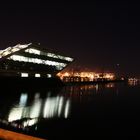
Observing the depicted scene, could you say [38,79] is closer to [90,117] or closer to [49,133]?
[90,117]

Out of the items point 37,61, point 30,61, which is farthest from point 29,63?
point 37,61

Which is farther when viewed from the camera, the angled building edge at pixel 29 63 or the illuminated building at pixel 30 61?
the illuminated building at pixel 30 61

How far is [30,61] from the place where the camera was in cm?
7206

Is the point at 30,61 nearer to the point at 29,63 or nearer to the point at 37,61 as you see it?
the point at 29,63

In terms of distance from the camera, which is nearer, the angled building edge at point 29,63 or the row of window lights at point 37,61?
the angled building edge at point 29,63

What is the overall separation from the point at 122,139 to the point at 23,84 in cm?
4573

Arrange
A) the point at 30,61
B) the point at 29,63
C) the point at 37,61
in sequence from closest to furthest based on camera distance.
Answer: the point at 29,63, the point at 30,61, the point at 37,61

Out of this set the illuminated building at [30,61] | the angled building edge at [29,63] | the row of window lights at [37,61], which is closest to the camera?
the angled building edge at [29,63]

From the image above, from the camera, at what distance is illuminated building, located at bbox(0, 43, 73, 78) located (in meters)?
63.3

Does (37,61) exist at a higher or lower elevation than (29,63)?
→ higher

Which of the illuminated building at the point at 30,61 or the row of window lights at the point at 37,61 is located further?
the row of window lights at the point at 37,61

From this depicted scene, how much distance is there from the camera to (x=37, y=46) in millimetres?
72062

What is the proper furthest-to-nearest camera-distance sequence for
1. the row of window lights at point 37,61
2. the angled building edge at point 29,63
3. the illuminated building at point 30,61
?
the row of window lights at point 37,61 → the illuminated building at point 30,61 → the angled building edge at point 29,63

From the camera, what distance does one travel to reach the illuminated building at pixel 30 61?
63.3 meters
